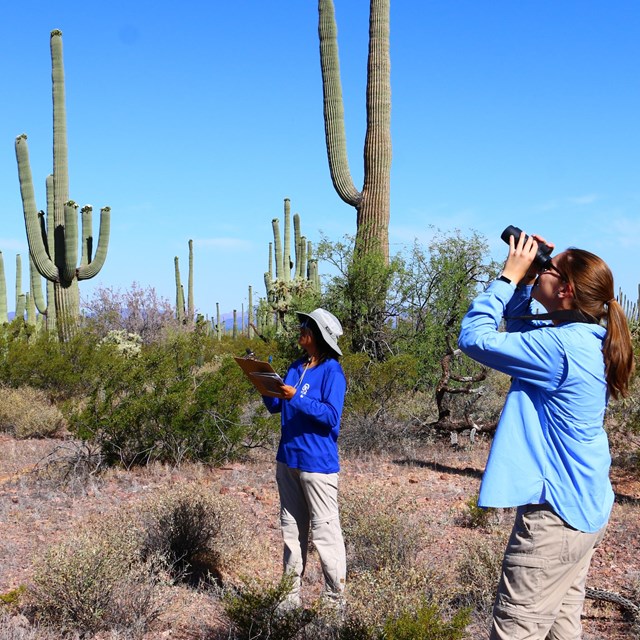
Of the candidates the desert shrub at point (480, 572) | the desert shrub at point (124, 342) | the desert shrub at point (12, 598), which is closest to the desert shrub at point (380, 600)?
the desert shrub at point (480, 572)

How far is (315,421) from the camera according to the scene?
12.7ft

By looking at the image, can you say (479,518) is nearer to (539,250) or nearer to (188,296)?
(539,250)

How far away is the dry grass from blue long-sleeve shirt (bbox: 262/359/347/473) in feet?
1.92

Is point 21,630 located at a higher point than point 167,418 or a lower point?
lower

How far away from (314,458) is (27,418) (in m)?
7.98

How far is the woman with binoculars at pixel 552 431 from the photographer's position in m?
2.34

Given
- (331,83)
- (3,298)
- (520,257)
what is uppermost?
(331,83)

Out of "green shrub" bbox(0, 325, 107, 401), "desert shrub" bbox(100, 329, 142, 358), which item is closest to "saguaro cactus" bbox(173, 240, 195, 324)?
"desert shrub" bbox(100, 329, 142, 358)

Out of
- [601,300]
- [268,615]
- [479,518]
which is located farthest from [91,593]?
[479,518]

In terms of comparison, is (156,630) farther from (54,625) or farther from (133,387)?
(133,387)

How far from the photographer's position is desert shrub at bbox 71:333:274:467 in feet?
26.2

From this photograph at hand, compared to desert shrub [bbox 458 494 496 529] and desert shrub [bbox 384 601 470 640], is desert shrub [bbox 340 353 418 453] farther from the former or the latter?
desert shrub [bbox 384 601 470 640]

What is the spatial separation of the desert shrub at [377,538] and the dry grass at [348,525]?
0.02 metres

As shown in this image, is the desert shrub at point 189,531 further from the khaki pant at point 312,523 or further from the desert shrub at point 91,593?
the khaki pant at point 312,523
